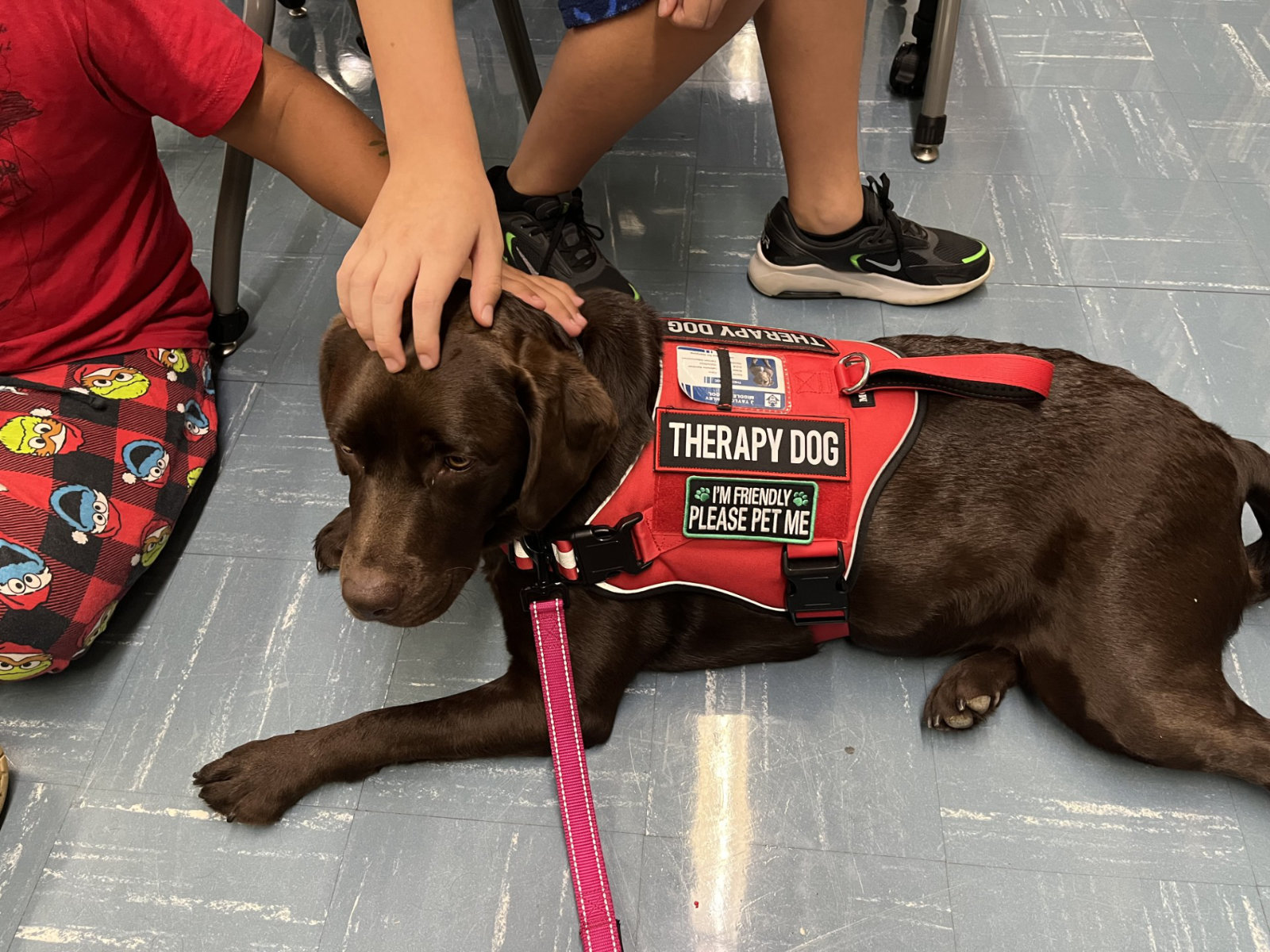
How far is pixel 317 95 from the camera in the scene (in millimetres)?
1833

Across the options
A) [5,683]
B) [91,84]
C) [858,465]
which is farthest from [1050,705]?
[91,84]

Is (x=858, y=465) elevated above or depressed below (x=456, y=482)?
below

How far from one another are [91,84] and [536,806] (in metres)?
1.64

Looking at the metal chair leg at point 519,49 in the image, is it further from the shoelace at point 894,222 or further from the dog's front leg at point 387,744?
the dog's front leg at point 387,744

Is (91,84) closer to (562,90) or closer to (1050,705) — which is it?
(562,90)

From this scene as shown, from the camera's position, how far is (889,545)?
1.49 m

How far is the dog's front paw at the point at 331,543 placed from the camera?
1.92 meters

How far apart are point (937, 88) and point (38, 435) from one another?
262 cm

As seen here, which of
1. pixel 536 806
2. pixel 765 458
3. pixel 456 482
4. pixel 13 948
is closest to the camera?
pixel 456 482

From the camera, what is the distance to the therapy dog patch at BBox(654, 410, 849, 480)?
1.39 meters

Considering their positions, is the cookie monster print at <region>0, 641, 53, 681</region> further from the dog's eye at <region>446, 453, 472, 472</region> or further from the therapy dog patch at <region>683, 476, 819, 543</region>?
the therapy dog patch at <region>683, 476, 819, 543</region>

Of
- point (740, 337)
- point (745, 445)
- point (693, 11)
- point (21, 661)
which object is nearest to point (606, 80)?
point (693, 11)

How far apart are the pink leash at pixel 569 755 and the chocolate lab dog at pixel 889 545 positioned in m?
0.04

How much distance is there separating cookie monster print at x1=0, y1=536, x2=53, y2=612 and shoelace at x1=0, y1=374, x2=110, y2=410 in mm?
345
